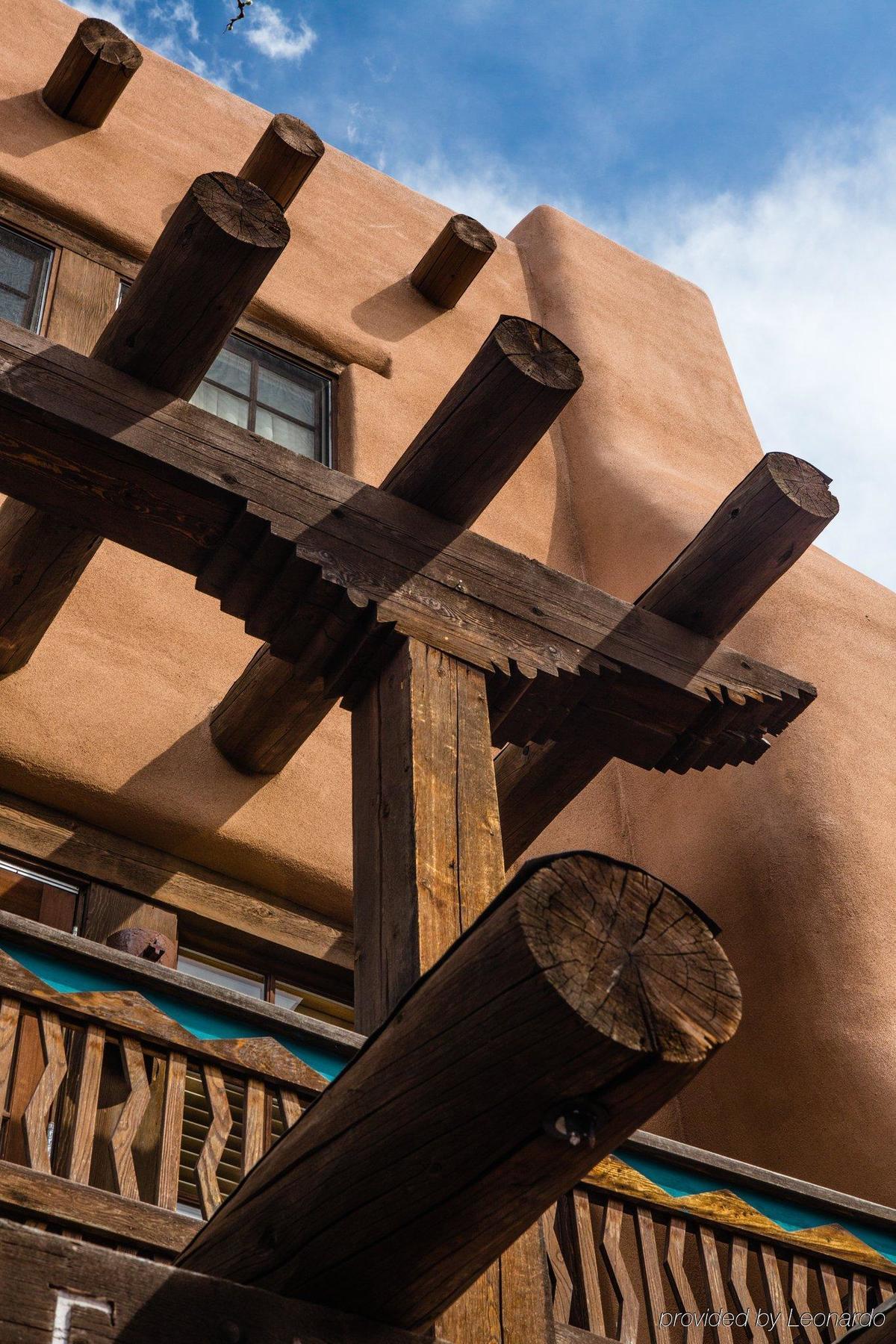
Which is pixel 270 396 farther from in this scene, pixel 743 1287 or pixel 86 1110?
pixel 743 1287

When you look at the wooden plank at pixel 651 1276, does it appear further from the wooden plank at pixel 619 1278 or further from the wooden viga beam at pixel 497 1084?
the wooden viga beam at pixel 497 1084

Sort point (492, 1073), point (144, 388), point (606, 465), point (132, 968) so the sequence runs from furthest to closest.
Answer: point (606, 465) < point (144, 388) < point (132, 968) < point (492, 1073)

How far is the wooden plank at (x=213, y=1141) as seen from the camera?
3.01 m

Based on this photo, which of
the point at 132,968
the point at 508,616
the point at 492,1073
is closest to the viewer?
the point at 492,1073

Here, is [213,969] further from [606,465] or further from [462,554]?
[606,465]

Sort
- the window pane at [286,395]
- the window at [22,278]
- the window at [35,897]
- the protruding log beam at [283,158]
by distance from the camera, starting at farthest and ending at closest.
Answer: the protruding log beam at [283,158]
the window pane at [286,395]
the window at [22,278]
the window at [35,897]

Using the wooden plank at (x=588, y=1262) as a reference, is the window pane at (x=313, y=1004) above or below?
above

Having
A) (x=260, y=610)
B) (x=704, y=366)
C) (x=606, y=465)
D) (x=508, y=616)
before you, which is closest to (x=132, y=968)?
(x=260, y=610)

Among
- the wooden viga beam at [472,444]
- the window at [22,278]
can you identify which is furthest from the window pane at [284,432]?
the wooden viga beam at [472,444]

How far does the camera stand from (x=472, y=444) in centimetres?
384

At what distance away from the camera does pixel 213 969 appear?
209 inches

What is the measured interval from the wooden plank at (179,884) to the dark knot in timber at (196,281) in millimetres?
2046

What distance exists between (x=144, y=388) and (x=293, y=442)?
3498 mm

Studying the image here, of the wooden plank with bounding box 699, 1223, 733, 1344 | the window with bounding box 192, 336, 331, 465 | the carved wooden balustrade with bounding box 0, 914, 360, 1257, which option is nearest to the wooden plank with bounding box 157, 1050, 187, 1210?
the carved wooden balustrade with bounding box 0, 914, 360, 1257
